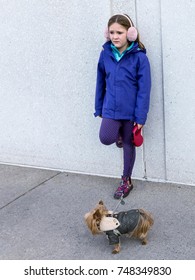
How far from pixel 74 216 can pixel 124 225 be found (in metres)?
0.77

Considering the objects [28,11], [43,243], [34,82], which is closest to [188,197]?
[43,243]

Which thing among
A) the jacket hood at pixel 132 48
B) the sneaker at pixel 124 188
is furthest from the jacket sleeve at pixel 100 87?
the sneaker at pixel 124 188

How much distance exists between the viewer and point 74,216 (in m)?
3.92

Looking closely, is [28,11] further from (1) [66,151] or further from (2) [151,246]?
(2) [151,246]

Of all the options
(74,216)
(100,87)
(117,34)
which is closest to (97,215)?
(74,216)

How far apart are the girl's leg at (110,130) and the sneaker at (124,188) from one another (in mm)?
423

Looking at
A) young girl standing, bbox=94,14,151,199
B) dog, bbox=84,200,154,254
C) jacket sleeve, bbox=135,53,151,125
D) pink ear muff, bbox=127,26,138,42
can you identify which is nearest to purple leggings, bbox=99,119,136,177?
young girl standing, bbox=94,14,151,199

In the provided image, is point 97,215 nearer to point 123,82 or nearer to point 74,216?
point 74,216

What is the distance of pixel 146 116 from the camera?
3998mm

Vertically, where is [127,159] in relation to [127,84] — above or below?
below

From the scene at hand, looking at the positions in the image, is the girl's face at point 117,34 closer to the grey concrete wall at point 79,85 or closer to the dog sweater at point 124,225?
the grey concrete wall at point 79,85

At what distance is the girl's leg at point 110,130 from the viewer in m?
4.05

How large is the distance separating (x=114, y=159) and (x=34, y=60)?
132 cm

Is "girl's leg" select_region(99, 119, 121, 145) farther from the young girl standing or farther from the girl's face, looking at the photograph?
the girl's face
